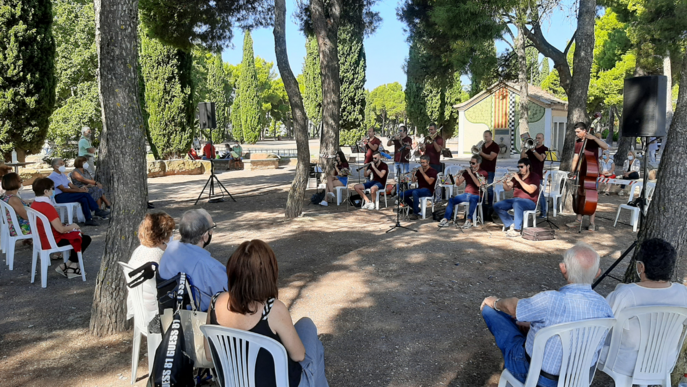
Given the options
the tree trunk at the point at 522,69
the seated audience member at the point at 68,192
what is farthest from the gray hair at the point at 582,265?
the tree trunk at the point at 522,69

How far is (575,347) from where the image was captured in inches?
85.1

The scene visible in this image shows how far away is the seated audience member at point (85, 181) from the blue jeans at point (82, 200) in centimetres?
25

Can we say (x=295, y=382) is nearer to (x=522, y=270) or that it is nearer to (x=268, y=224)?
(x=522, y=270)

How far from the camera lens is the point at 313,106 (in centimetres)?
3158

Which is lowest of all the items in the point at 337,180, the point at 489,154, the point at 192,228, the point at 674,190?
the point at 337,180

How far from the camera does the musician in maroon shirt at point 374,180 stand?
30.4 ft

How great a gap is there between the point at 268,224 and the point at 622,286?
611cm

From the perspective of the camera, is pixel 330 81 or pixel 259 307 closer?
pixel 259 307

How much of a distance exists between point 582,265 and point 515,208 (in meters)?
4.67

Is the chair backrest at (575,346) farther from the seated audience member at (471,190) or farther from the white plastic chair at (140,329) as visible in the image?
the seated audience member at (471,190)

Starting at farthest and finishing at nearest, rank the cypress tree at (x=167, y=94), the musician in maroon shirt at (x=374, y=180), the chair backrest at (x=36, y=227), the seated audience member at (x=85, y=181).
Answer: the cypress tree at (x=167, y=94) → the musician in maroon shirt at (x=374, y=180) → the seated audience member at (x=85, y=181) → the chair backrest at (x=36, y=227)

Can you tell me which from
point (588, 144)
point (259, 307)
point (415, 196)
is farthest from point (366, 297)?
point (588, 144)

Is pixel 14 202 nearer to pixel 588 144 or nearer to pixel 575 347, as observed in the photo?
pixel 575 347

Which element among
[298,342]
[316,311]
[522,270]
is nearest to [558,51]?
[522,270]
